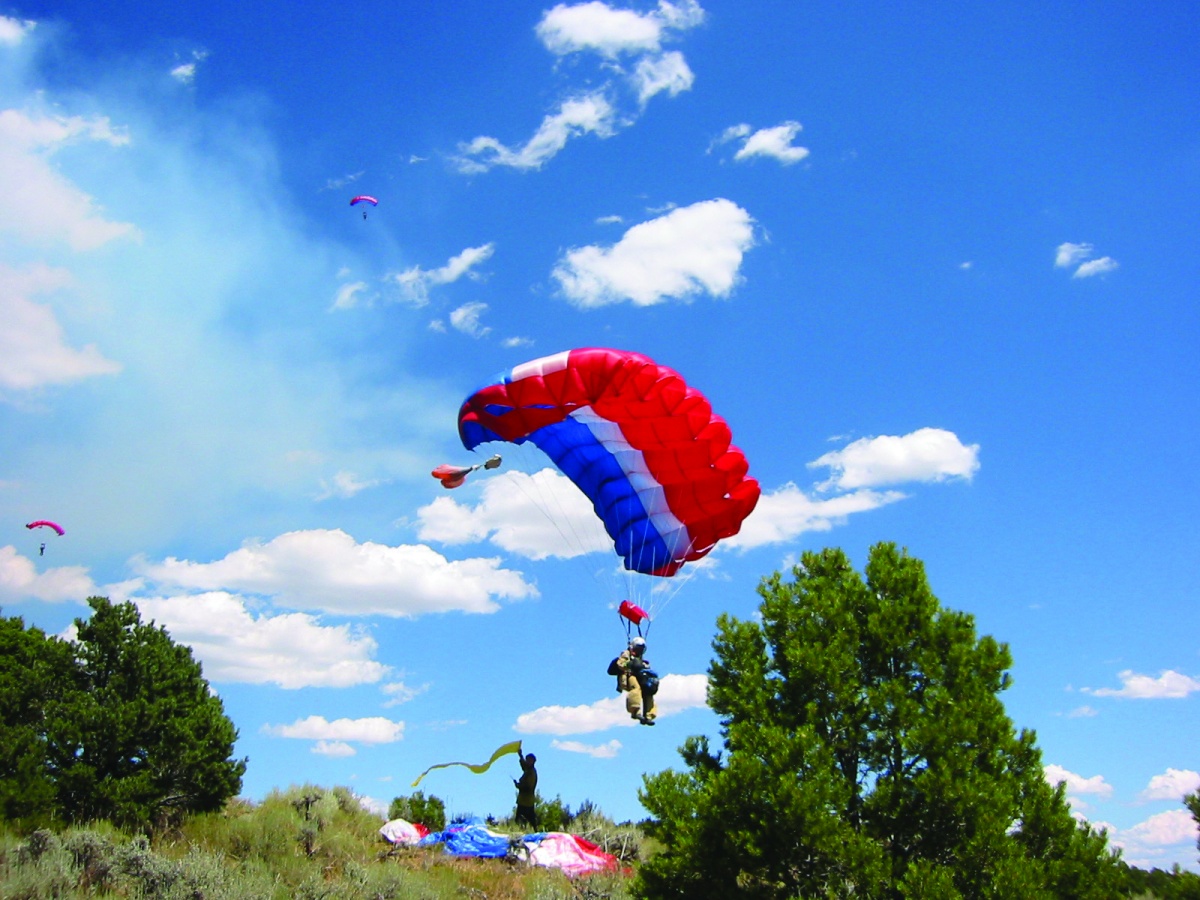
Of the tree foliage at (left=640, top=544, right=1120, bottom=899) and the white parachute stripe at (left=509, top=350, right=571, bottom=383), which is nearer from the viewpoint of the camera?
the tree foliage at (left=640, top=544, right=1120, bottom=899)

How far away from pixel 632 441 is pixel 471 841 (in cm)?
871

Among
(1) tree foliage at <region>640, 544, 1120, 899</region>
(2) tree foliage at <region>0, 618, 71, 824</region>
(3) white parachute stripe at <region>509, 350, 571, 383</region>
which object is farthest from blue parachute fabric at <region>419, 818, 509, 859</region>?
(3) white parachute stripe at <region>509, 350, 571, 383</region>

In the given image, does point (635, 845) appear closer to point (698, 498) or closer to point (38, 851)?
point (698, 498)

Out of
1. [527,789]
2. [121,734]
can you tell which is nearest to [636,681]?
[527,789]

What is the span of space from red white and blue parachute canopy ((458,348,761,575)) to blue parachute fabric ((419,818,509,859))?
640cm

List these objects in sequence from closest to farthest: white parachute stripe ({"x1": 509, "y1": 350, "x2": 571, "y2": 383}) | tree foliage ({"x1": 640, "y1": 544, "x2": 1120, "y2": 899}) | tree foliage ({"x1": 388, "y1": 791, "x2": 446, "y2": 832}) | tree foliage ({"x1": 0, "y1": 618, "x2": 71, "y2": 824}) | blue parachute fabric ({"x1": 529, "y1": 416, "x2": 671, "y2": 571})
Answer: tree foliage ({"x1": 640, "y1": 544, "x2": 1120, "y2": 899})
white parachute stripe ({"x1": 509, "y1": 350, "x2": 571, "y2": 383})
blue parachute fabric ({"x1": 529, "y1": 416, "x2": 671, "y2": 571})
tree foliage ({"x1": 0, "y1": 618, "x2": 71, "y2": 824})
tree foliage ({"x1": 388, "y1": 791, "x2": 446, "y2": 832})

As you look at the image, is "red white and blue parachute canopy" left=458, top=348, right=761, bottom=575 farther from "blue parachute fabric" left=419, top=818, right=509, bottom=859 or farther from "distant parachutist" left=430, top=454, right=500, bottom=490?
"blue parachute fabric" left=419, top=818, right=509, bottom=859

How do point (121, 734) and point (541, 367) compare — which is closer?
point (541, 367)

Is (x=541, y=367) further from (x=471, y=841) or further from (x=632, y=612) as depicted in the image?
(x=471, y=841)

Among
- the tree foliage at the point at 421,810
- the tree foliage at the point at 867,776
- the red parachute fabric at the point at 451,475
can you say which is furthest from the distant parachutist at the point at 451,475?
the tree foliage at the point at 421,810

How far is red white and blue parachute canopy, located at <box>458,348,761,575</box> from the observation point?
13.0 meters

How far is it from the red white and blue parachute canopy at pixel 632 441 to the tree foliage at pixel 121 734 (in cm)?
942

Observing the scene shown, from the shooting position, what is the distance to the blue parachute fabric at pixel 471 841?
16.5 meters

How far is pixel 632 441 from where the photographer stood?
13938 mm
